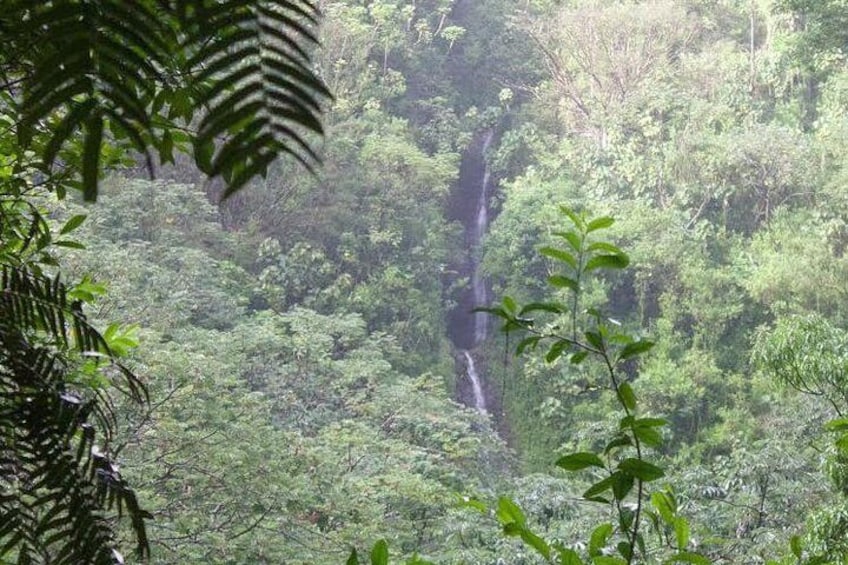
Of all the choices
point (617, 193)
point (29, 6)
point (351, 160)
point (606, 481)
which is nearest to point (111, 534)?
point (606, 481)

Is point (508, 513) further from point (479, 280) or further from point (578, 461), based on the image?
point (479, 280)

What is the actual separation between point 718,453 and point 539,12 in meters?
7.41

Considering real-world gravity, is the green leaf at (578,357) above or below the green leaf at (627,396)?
above

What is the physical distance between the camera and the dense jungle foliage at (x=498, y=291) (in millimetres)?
3947

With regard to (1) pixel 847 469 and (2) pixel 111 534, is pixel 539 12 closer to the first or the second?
(1) pixel 847 469

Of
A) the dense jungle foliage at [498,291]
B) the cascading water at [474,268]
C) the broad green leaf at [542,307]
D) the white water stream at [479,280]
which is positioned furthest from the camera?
the cascading water at [474,268]

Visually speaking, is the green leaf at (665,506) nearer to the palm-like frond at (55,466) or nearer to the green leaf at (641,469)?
the green leaf at (641,469)

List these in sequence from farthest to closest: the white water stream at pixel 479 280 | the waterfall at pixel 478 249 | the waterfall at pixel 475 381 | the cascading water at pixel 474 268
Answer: the waterfall at pixel 478 249, the cascading water at pixel 474 268, the white water stream at pixel 479 280, the waterfall at pixel 475 381

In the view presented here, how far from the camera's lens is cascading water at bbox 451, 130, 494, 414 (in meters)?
9.66

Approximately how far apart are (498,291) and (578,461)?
9.24m

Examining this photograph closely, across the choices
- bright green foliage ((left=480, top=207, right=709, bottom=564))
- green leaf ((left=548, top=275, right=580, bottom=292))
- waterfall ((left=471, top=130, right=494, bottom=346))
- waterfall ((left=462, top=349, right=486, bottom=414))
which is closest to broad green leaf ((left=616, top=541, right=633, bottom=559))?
bright green foliage ((left=480, top=207, right=709, bottom=564))

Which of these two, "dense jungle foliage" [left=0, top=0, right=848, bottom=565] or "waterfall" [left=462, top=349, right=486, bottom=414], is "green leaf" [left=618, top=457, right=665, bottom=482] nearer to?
"dense jungle foliage" [left=0, top=0, right=848, bottom=565]

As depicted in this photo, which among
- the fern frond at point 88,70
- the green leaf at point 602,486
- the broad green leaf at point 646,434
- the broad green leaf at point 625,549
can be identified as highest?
the fern frond at point 88,70

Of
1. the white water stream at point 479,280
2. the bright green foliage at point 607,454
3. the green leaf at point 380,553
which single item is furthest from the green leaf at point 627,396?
the white water stream at point 479,280
